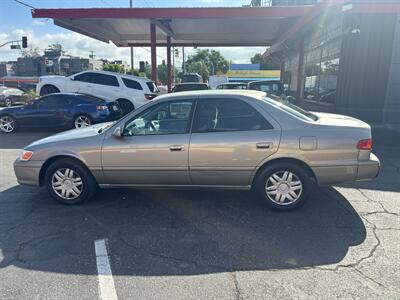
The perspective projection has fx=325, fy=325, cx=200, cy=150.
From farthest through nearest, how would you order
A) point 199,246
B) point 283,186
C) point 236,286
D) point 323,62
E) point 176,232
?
point 323,62 → point 283,186 → point 176,232 → point 199,246 → point 236,286

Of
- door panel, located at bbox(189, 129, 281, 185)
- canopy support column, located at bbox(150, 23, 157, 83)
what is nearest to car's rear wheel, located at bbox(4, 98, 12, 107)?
canopy support column, located at bbox(150, 23, 157, 83)

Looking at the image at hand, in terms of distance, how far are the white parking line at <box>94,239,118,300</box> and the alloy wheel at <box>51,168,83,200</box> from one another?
3.99ft

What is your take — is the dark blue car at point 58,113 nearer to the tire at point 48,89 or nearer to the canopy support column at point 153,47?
the tire at point 48,89

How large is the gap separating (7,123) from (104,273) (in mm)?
9631

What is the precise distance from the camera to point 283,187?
4.23m

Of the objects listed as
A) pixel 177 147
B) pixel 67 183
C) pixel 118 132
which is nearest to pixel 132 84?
pixel 67 183

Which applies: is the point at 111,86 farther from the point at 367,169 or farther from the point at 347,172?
the point at 367,169

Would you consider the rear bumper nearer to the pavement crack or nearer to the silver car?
the silver car

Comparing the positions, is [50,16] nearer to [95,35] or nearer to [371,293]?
[95,35]

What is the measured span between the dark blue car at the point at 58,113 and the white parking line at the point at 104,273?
739 cm

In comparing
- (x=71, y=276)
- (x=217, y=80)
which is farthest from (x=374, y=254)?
(x=217, y=80)

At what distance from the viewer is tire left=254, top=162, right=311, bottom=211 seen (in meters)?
4.18

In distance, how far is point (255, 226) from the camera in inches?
156

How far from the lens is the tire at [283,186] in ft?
13.7
